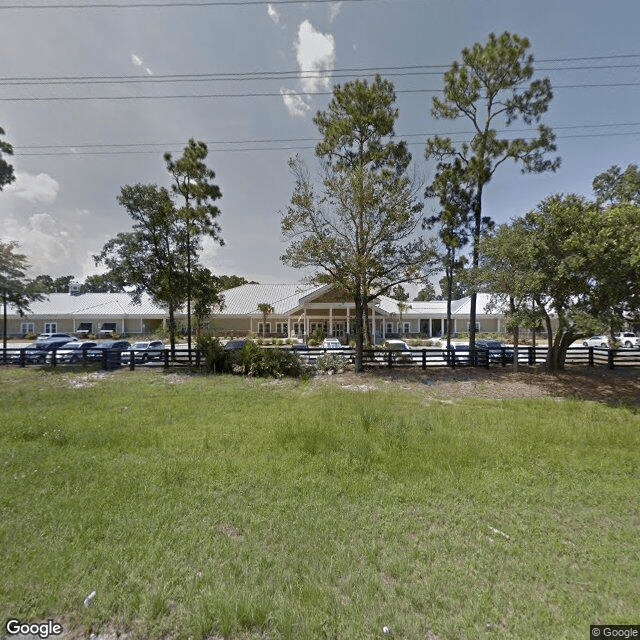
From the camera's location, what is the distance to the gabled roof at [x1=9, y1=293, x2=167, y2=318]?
3966cm

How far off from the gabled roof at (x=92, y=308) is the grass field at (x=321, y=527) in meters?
37.2

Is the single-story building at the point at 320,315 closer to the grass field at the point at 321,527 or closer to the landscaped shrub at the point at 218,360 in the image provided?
the landscaped shrub at the point at 218,360

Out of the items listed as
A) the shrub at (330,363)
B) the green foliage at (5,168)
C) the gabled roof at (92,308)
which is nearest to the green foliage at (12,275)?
the green foliage at (5,168)

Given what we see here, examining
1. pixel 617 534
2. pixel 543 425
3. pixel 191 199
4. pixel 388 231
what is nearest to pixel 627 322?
pixel 543 425

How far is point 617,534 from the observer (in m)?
3.45

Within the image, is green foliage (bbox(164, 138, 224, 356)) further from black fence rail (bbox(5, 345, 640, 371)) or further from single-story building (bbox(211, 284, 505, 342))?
single-story building (bbox(211, 284, 505, 342))

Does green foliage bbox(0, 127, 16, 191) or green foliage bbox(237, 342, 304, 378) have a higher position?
green foliage bbox(0, 127, 16, 191)

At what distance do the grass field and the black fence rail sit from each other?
8650mm

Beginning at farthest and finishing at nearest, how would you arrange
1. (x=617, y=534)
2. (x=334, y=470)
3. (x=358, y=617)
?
(x=334, y=470) → (x=617, y=534) → (x=358, y=617)

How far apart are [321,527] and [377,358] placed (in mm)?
13898

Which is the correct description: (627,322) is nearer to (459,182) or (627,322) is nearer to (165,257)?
(459,182)

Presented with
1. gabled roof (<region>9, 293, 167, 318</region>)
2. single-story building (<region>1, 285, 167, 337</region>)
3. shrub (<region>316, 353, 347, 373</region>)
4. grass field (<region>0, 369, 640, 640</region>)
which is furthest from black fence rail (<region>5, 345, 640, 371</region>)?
single-story building (<region>1, 285, 167, 337</region>)

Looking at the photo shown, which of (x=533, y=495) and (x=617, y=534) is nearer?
(x=617, y=534)

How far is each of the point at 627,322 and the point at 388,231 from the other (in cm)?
925
